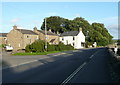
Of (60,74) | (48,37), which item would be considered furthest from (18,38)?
(60,74)

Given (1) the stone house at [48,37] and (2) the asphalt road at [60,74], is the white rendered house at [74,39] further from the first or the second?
(2) the asphalt road at [60,74]

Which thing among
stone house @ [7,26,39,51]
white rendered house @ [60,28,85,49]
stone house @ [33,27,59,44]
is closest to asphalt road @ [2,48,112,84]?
stone house @ [7,26,39,51]

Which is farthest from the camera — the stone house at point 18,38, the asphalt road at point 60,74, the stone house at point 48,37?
the stone house at point 48,37

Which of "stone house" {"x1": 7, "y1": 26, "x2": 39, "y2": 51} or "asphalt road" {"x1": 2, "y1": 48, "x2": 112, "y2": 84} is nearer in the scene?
"asphalt road" {"x1": 2, "y1": 48, "x2": 112, "y2": 84}

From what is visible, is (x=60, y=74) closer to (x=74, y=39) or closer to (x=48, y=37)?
(x=48, y=37)

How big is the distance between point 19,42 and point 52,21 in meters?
46.0

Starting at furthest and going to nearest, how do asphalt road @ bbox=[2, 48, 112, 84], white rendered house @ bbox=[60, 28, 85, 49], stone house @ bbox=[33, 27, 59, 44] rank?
white rendered house @ bbox=[60, 28, 85, 49] → stone house @ bbox=[33, 27, 59, 44] → asphalt road @ bbox=[2, 48, 112, 84]

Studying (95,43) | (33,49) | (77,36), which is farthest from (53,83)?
(95,43)

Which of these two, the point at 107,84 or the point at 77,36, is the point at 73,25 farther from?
the point at 107,84

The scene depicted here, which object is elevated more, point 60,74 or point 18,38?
point 18,38

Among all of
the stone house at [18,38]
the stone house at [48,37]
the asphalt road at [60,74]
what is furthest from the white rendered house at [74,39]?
the asphalt road at [60,74]

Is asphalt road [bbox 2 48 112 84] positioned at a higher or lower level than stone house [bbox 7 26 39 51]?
lower

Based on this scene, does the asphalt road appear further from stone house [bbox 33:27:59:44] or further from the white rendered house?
the white rendered house

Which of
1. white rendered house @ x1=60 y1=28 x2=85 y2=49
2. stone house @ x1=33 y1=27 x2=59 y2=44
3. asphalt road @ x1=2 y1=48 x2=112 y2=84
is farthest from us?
white rendered house @ x1=60 y1=28 x2=85 y2=49
